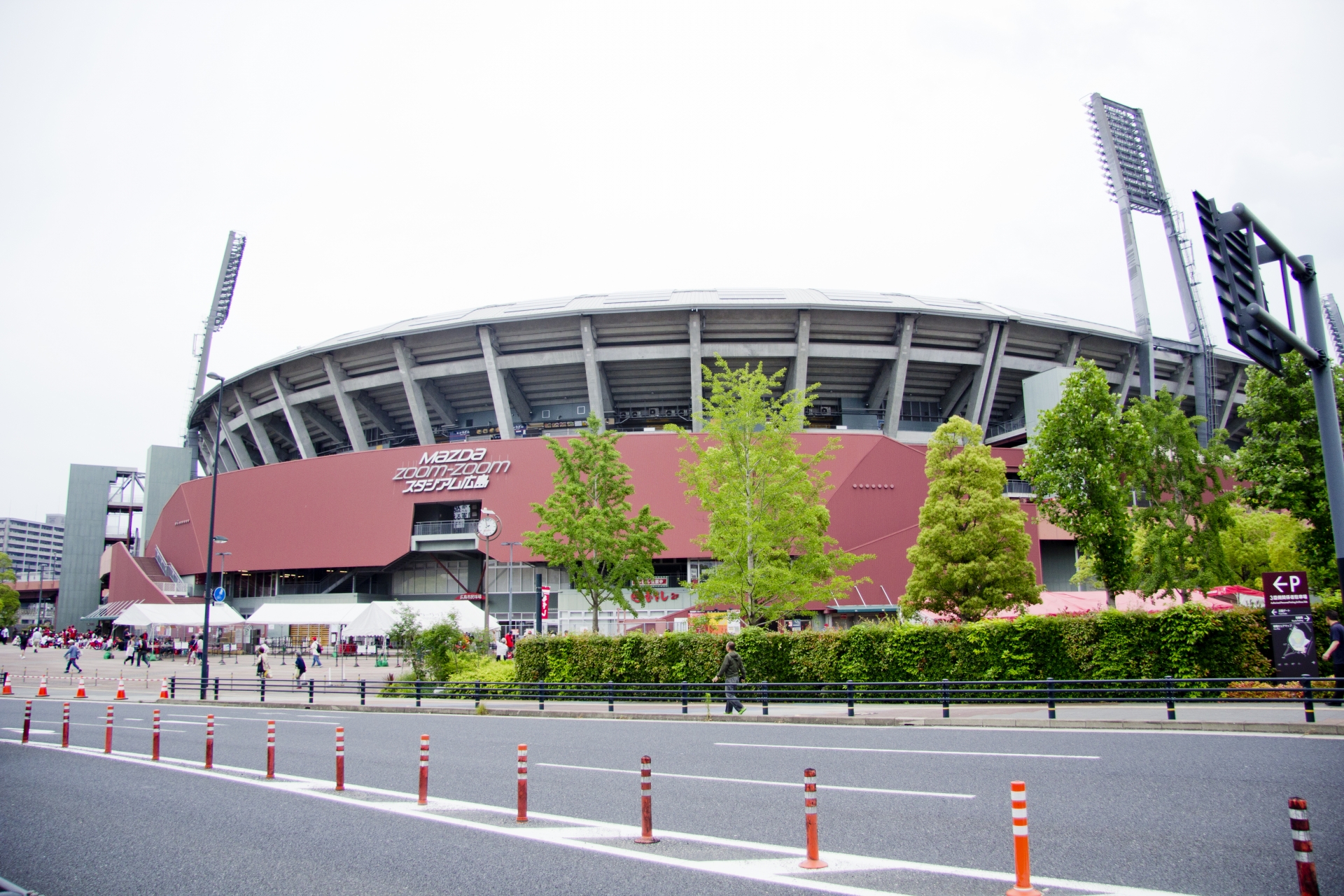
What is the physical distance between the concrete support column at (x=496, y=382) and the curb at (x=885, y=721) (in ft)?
78.0

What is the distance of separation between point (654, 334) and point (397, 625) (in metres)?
23.1

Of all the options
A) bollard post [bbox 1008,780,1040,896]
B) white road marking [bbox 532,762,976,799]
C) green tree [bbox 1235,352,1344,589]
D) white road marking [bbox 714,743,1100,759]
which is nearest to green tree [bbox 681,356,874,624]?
green tree [bbox 1235,352,1344,589]

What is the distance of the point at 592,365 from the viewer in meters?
47.0

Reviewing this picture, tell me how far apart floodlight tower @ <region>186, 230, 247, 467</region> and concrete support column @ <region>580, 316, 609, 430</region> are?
51215mm

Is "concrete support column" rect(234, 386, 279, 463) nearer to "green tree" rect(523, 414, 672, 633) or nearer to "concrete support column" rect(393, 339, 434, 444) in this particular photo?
"concrete support column" rect(393, 339, 434, 444)

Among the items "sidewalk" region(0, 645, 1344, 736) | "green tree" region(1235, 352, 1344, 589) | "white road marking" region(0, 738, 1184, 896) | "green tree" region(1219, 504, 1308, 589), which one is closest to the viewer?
"white road marking" region(0, 738, 1184, 896)

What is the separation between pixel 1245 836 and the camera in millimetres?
7371

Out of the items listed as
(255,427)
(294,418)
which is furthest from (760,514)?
(255,427)

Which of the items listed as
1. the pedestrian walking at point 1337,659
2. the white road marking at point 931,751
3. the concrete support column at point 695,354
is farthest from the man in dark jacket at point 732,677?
the concrete support column at point 695,354

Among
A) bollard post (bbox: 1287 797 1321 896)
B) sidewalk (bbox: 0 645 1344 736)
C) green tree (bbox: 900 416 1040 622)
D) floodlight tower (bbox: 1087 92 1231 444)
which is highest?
floodlight tower (bbox: 1087 92 1231 444)

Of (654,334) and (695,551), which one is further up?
(654,334)

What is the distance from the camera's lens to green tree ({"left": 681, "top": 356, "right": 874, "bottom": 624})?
27297mm

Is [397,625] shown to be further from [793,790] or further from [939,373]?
[939,373]

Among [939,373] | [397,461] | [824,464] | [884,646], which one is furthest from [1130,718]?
[397,461]
